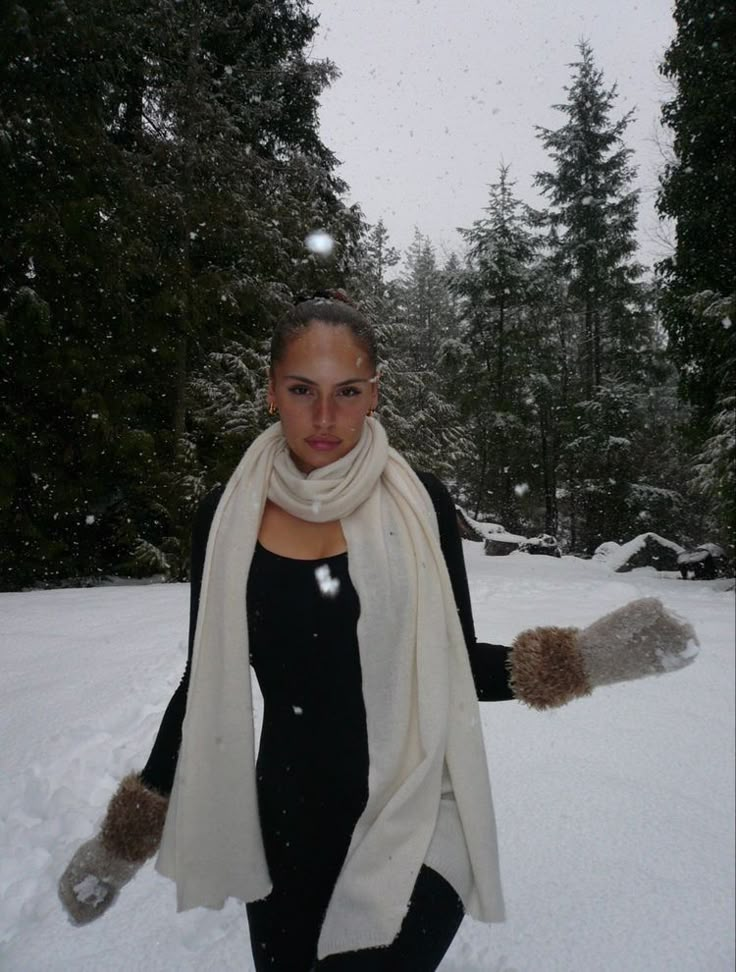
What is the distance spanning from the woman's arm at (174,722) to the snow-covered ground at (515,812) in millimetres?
606

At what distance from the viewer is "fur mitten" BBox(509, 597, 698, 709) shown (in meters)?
1.24

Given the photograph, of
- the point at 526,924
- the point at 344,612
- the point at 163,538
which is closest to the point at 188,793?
the point at 344,612

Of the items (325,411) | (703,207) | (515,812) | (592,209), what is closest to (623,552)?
(703,207)

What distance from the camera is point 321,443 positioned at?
133cm

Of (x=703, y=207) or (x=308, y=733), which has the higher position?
(x=703, y=207)

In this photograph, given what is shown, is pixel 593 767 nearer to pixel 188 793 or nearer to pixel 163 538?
pixel 188 793

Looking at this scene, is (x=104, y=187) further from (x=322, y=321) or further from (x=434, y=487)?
(x=434, y=487)

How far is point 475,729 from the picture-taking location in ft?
4.17

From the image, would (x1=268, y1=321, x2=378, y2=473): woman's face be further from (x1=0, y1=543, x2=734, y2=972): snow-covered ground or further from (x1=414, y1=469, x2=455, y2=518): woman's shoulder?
(x1=0, y1=543, x2=734, y2=972): snow-covered ground

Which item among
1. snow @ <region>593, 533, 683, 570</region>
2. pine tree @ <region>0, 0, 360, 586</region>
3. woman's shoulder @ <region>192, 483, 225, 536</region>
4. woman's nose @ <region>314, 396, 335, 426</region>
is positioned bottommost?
snow @ <region>593, 533, 683, 570</region>

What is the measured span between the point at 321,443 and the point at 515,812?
2.06 m

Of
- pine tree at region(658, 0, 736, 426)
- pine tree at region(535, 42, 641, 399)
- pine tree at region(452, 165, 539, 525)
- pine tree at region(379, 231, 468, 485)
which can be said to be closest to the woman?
pine tree at region(379, 231, 468, 485)

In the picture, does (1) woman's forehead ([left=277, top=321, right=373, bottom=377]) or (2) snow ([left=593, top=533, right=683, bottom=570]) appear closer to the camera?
(1) woman's forehead ([left=277, top=321, right=373, bottom=377])

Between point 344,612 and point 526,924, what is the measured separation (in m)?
1.48
